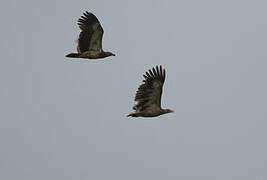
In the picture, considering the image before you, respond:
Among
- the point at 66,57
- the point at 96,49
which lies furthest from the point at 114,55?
the point at 66,57

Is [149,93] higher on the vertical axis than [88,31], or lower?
lower

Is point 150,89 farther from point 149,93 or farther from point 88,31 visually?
point 88,31

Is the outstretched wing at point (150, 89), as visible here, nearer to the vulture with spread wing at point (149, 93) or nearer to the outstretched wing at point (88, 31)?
the vulture with spread wing at point (149, 93)

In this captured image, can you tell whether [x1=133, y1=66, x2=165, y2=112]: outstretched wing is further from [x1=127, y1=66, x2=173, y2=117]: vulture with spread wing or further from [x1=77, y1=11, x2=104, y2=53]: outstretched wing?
[x1=77, y1=11, x2=104, y2=53]: outstretched wing

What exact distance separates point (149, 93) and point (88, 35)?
433 cm

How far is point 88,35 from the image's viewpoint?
2689cm

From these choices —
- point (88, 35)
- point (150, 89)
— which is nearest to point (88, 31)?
point (88, 35)

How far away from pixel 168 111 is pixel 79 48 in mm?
4934

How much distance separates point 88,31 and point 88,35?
19 centimetres

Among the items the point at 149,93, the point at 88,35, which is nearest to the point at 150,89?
the point at 149,93

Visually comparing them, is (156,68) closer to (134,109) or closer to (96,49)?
(134,109)

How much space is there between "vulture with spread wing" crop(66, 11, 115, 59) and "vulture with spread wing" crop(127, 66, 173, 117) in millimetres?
3663

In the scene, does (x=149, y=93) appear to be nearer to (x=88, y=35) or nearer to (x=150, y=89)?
(x=150, y=89)

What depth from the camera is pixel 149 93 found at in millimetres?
24812
